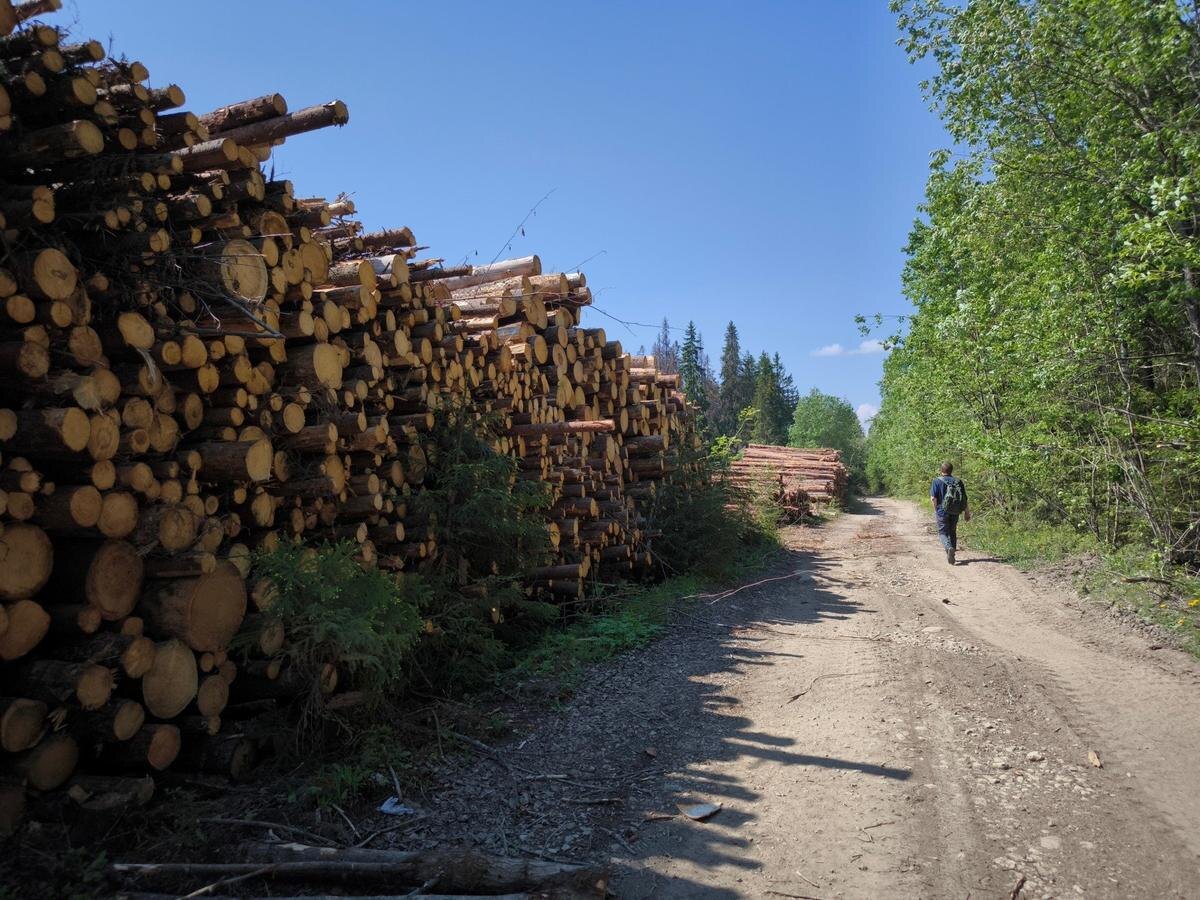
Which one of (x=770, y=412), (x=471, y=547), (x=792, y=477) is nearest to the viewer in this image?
(x=471, y=547)

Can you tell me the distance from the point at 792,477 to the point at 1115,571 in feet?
38.5

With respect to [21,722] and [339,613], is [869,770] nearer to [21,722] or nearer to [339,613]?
[339,613]

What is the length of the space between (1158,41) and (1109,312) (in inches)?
140

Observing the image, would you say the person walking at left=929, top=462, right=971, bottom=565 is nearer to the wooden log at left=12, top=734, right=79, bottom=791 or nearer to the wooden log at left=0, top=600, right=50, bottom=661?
the wooden log at left=12, top=734, right=79, bottom=791

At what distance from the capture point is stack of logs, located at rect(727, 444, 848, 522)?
18.2m

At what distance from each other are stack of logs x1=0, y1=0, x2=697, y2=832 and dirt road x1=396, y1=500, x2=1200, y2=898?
5.65 feet

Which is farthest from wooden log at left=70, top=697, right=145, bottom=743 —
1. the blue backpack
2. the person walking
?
the blue backpack

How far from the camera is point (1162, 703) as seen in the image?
5.44 meters

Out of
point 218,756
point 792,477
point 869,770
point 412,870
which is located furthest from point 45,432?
point 792,477

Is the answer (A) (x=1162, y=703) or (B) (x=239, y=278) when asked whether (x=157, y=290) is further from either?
(A) (x=1162, y=703)

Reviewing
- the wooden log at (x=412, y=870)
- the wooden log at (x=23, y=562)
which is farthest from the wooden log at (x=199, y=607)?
the wooden log at (x=412, y=870)

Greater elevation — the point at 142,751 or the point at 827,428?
the point at 827,428

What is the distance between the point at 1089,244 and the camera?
10688mm

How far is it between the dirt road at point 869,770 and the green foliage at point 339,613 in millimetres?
870
